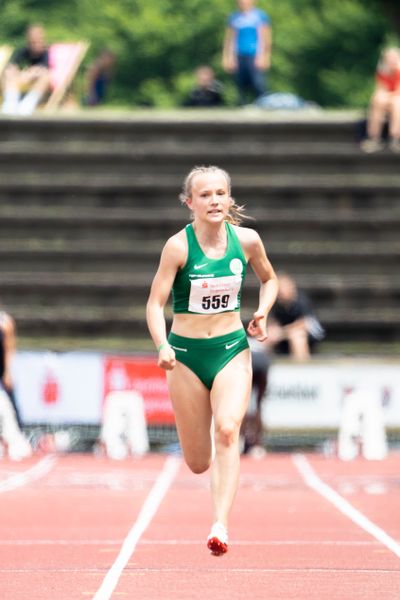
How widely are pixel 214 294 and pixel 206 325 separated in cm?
19

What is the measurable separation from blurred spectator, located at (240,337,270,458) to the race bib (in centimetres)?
1117

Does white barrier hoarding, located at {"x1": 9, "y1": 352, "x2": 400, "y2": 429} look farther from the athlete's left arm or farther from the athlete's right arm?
the athlete's right arm

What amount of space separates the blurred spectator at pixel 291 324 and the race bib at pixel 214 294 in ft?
42.2

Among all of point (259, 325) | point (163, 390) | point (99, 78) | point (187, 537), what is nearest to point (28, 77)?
point (99, 78)

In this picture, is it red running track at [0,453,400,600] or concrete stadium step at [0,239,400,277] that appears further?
concrete stadium step at [0,239,400,277]

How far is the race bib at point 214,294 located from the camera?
352 inches

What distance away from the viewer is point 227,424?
8.68 m

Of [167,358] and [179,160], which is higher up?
[167,358]

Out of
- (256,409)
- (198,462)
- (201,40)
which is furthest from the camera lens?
(201,40)

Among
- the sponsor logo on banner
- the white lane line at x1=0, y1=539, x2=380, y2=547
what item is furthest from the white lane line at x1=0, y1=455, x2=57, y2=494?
the white lane line at x1=0, y1=539, x2=380, y2=547

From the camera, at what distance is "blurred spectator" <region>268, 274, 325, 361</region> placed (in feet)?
72.4

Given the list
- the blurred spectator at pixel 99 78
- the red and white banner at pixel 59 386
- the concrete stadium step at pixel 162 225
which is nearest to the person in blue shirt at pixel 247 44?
the concrete stadium step at pixel 162 225

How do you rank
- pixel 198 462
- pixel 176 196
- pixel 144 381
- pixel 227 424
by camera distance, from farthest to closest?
pixel 176 196 < pixel 144 381 < pixel 198 462 < pixel 227 424

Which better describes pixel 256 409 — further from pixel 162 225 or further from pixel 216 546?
pixel 216 546
